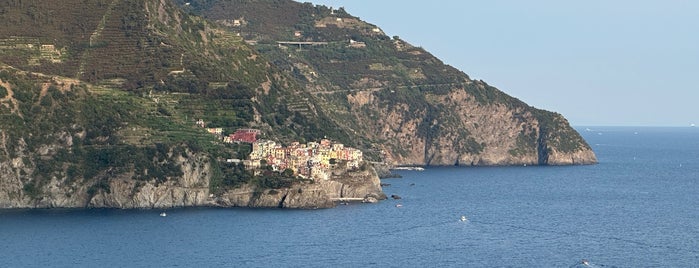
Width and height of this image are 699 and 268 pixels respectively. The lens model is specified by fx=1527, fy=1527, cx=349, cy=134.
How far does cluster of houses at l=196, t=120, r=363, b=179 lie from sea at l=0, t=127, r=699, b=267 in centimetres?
622

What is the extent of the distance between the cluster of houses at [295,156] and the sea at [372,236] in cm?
622

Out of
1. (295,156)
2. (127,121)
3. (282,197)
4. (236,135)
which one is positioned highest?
(127,121)

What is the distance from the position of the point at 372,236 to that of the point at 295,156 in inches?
1290

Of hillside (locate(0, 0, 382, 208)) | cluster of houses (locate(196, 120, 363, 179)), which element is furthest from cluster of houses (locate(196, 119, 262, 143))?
hillside (locate(0, 0, 382, 208))

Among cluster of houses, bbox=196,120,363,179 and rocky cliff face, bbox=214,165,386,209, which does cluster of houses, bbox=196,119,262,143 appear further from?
rocky cliff face, bbox=214,165,386,209

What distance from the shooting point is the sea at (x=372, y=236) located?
124562 mm

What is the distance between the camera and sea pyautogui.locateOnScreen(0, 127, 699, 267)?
125m

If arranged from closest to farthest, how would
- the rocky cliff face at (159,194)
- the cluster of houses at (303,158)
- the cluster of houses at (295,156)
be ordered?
the rocky cliff face at (159,194)
the cluster of houses at (303,158)
the cluster of houses at (295,156)

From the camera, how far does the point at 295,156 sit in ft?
558

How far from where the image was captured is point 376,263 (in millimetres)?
122938

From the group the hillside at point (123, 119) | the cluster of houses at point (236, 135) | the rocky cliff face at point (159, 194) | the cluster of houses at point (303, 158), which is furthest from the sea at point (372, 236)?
the cluster of houses at point (236, 135)

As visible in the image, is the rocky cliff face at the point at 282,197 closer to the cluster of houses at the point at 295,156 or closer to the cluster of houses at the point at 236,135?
the cluster of houses at the point at 295,156

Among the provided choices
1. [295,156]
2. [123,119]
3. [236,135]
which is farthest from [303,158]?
[123,119]

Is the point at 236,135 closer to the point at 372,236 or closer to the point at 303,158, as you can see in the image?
the point at 303,158
